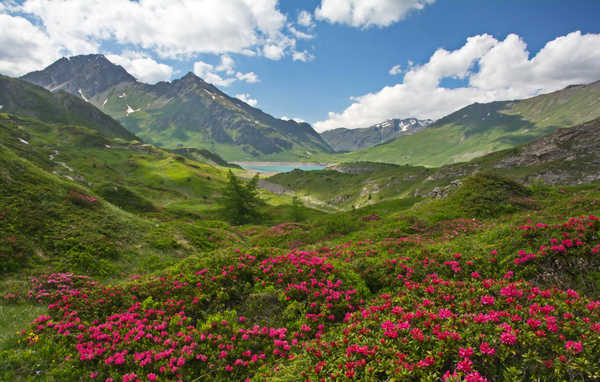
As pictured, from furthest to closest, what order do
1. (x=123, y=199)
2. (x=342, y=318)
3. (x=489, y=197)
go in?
(x=123, y=199)
(x=489, y=197)
(x=342, y=318)

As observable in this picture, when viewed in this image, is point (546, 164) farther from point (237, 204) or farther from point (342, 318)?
point (342, 318)

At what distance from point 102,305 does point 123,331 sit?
266cm

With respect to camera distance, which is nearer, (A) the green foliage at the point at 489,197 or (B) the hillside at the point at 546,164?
(A) the green foliage at the point at 489,197

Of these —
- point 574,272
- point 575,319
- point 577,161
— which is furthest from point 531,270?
point 577,161

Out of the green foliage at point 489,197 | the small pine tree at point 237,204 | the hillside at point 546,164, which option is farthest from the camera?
the hillside at point 546,164

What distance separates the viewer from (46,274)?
14.0 metres

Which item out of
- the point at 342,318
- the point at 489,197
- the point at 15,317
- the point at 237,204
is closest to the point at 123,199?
the point at 237,204

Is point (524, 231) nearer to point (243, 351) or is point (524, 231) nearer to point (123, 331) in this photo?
point (243, 351)

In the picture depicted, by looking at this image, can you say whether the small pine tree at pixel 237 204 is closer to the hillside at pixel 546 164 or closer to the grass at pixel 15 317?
the hillside at pixel 546 164

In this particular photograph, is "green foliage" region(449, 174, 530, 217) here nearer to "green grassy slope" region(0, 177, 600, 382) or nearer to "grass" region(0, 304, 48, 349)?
"green grassy slope" region(0, 177, 600, 382)

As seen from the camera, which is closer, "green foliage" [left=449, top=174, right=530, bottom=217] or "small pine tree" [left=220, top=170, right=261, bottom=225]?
"green foliage" [left=449, top=174, right=530, bottom=217]

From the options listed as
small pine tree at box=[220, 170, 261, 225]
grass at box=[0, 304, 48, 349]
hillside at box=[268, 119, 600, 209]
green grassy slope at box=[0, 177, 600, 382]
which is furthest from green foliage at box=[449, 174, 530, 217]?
small pine tree at box=[220, 170, 261, 225]

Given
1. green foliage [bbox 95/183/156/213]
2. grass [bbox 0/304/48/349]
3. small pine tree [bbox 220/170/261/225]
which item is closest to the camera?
grass [bbox 0/304/48/349]

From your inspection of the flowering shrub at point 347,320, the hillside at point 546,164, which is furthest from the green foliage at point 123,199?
the hillside at point 546,164
